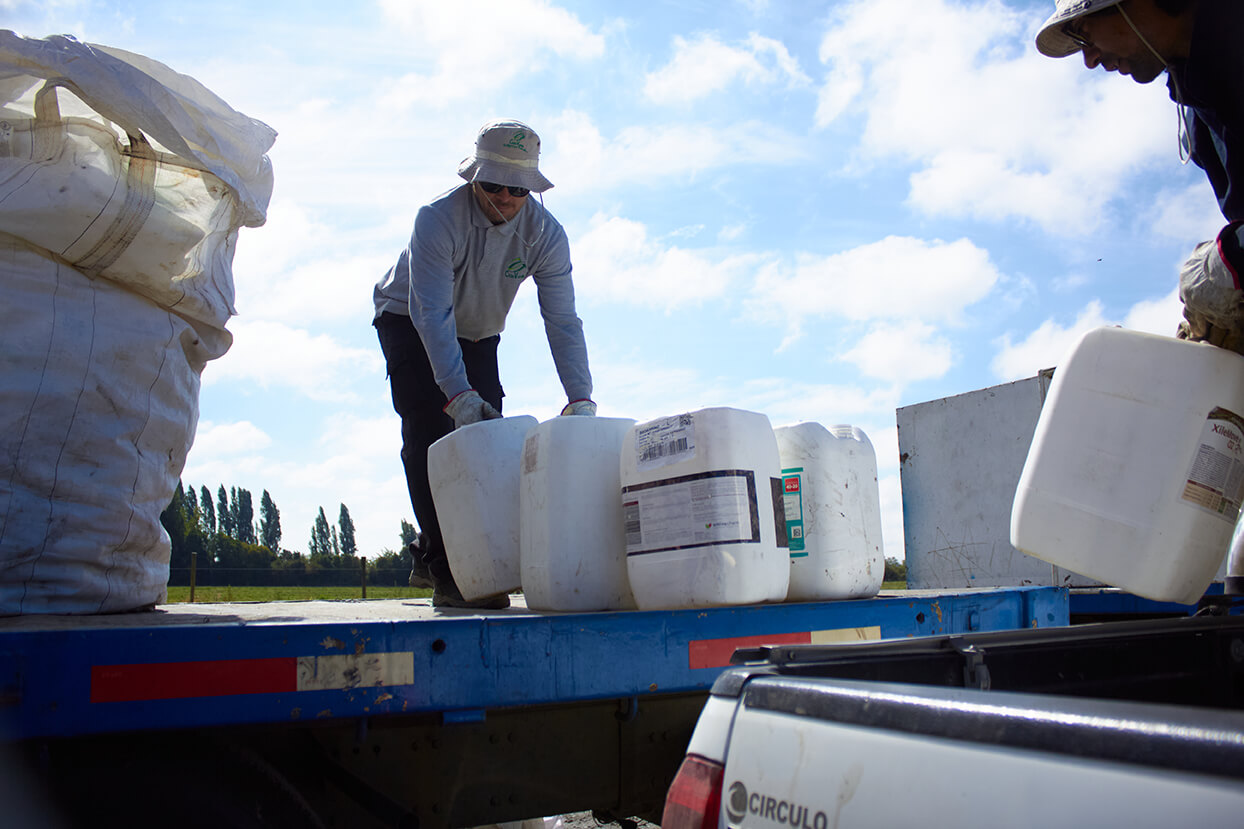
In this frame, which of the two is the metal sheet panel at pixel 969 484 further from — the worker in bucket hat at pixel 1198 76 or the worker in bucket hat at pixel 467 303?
the worker in bucket hat at pixel 1198 76

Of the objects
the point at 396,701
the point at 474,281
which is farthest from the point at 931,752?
the point at 474,281

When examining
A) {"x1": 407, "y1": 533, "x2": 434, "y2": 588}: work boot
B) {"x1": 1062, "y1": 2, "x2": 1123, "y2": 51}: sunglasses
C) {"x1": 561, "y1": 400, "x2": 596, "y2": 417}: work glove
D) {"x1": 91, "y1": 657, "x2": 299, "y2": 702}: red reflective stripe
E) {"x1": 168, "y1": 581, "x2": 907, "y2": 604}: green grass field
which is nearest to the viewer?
{"x1": 91, "y1": 657, "x2": 299, "y2": 702}: red reflective stripe

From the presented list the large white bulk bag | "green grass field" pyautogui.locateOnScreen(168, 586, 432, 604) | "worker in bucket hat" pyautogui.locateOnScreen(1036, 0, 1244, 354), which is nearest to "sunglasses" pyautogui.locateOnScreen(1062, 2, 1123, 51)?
"worker in bucket hat" pyautogui.locateOnScreen(1036, 0, 1244, 354)

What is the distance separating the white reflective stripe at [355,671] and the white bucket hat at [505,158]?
181 centimetres

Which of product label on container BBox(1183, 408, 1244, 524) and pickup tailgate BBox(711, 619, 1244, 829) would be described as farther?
product label on container BBox(1183, 408, 1244, 524)

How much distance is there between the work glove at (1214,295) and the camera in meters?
1.79

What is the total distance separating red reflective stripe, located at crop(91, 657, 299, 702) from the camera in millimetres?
1409

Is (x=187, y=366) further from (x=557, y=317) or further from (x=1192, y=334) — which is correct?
(x=1192, y=334)

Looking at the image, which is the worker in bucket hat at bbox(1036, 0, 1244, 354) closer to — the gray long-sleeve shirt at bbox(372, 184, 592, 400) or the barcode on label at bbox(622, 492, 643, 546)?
the barcode on label at bbox(622, 492, 643, 546)

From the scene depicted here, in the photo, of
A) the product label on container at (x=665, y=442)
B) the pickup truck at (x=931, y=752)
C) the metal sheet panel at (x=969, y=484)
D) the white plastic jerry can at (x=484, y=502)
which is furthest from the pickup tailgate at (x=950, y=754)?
the metal sheet panel at (x=969, y=484)

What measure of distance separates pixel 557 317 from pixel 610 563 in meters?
1.42

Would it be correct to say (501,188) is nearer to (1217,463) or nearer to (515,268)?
(515,268)

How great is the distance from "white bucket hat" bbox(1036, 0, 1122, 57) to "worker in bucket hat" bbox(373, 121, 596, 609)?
1583 millimetres

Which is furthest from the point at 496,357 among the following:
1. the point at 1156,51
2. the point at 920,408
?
the point at 920,408
